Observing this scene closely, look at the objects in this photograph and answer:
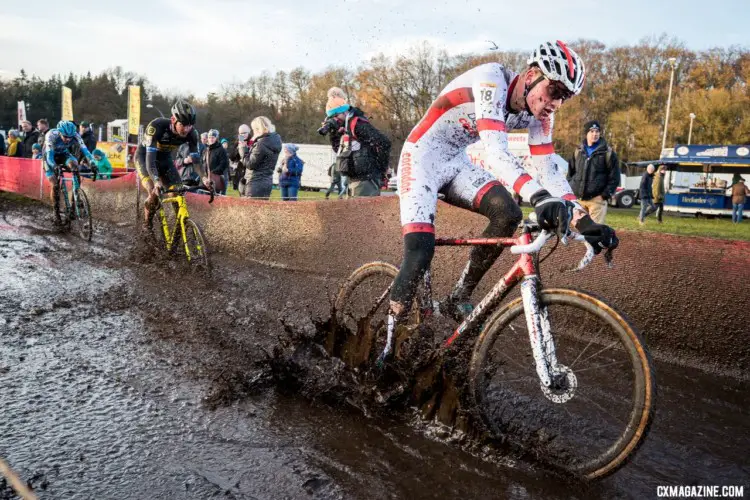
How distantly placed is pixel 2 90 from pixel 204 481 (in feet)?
364

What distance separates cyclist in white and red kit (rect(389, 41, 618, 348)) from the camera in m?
3.08

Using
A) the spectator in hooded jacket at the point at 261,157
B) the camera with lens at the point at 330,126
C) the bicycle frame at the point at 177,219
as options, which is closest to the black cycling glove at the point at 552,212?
the camera with lens at the point at 330,126

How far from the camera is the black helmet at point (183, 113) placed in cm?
777

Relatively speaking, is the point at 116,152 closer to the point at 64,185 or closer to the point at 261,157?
the point at 64,185

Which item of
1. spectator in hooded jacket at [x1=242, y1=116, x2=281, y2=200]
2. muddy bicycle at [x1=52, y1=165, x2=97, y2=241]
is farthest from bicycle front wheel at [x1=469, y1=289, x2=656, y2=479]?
muddy bicycle at [x1=52, y1=165, x2=97, y2=241]

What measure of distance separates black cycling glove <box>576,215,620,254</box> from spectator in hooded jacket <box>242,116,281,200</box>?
7.74 metres

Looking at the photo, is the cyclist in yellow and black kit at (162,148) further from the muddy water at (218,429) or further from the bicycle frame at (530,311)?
the bicycle frame at (530,311)

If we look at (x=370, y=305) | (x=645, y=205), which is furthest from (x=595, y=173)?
(x=645, y=205)

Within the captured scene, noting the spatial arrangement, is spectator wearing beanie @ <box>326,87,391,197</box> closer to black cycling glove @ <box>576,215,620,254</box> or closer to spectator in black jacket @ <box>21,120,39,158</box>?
black cycling glove @ <box>576,215,620,254</box>

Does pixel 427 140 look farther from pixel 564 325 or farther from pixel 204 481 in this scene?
pixel 204 481

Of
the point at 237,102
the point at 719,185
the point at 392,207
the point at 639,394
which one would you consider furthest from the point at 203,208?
the point at 237,102

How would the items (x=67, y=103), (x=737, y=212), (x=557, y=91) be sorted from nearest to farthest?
1. (x=557, y=91)
2. (x=737, y=212)
3. (x=67, y=103)

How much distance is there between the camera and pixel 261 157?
32.5 feet

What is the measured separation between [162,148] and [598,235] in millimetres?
7094
